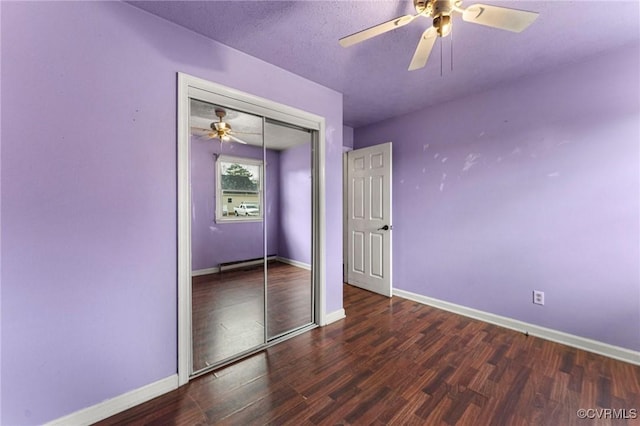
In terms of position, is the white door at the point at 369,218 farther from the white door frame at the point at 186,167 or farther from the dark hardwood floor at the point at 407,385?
the white door frame at the point at 186,167

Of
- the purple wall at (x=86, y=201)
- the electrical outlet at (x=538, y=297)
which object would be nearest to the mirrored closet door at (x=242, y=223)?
the purple wall at (x=86, y=201)

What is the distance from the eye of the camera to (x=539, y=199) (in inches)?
99.2

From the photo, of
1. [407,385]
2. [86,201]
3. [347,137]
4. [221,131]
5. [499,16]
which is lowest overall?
[407,385]

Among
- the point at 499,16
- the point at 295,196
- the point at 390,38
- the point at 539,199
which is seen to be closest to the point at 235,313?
the point at 295,196

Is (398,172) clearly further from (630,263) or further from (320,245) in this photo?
(630,263)

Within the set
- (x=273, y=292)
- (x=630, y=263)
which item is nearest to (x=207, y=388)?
(x=273, y=292)

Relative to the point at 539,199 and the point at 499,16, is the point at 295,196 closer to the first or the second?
the point at 499,16

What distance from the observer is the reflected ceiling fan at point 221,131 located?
2170 mm

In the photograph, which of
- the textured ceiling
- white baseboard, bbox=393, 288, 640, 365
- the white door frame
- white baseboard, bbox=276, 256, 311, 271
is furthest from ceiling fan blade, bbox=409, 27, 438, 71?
white baseboard, bbox=393, 288, 640, 365

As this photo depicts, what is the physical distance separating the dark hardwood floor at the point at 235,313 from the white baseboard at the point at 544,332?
1.70 m

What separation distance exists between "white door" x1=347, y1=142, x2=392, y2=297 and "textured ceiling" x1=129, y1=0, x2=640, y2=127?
44.0 inches

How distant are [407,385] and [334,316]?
3.77 feet

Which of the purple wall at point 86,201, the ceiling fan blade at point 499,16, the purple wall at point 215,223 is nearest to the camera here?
the ceiling fan blade at point 499,16

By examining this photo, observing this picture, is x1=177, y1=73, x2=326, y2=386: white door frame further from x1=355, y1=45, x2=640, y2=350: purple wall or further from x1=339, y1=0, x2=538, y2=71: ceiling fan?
x1=355, y1=45, x2=640, y2=350: purple wall
